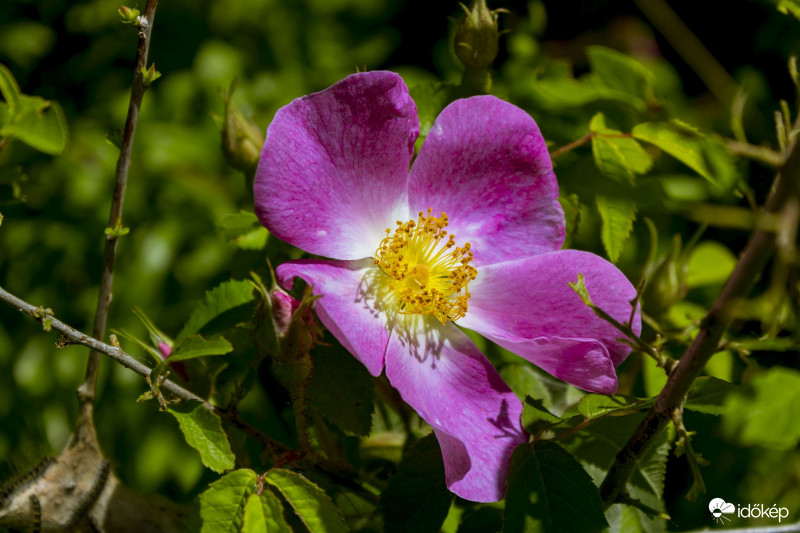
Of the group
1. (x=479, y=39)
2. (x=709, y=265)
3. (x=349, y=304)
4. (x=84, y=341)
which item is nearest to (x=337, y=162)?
(x=349, y=304)

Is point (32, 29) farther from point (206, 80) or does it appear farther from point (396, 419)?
point (396, 419)

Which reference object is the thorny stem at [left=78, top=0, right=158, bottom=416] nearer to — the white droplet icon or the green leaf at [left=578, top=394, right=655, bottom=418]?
the green leaf at [left=578, top=394, right=655, bottom=418]

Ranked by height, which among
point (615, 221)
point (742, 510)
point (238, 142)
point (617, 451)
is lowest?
point (742, 510)

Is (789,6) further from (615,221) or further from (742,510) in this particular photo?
(742,510)

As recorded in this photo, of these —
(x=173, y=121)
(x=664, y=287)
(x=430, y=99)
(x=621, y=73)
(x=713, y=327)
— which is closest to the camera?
(x=713, y=327)

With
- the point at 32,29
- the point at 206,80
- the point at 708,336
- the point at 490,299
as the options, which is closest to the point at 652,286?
the point at 490,299

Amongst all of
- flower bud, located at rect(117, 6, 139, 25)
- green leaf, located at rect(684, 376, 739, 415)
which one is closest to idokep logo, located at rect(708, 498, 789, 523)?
green leaf, located at rect(684, 376, 739, 415)

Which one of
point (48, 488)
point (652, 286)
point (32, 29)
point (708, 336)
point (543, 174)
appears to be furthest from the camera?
point (32, 29)
